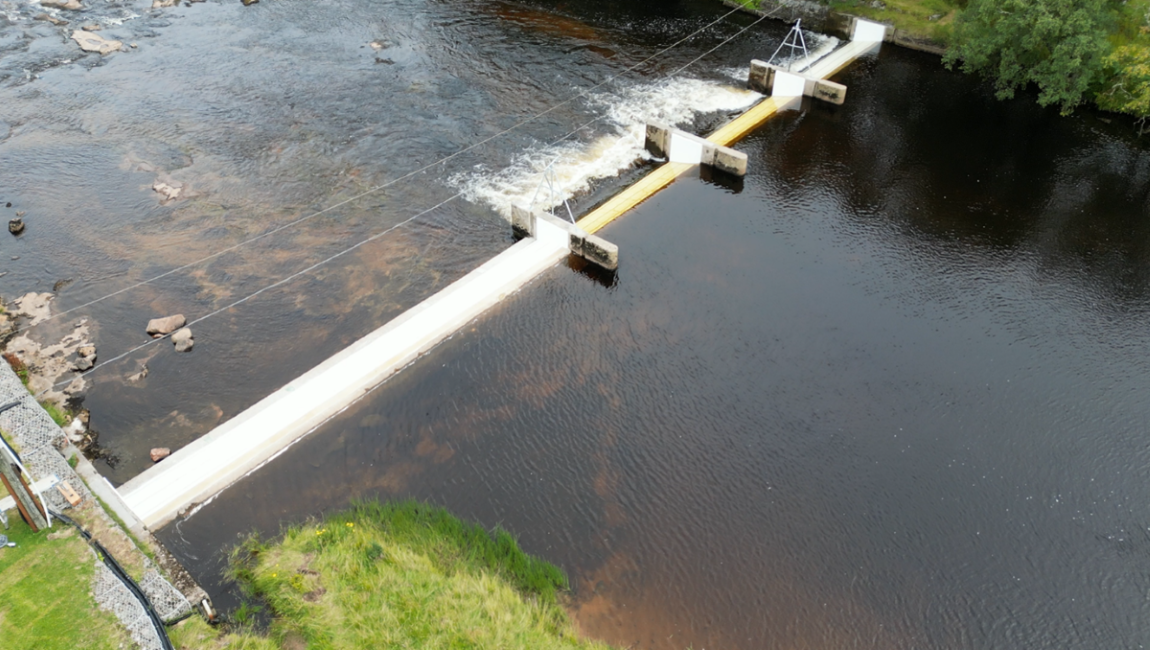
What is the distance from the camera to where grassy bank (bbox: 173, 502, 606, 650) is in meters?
19.1

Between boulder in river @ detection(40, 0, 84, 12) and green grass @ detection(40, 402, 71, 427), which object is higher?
boulder in river @ detection(40, 0, 84, 12)

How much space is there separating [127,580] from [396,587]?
6497mm

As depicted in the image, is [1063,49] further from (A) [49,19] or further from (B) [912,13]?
(A) [49,19]

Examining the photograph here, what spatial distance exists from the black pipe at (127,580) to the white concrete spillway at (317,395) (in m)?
1.90

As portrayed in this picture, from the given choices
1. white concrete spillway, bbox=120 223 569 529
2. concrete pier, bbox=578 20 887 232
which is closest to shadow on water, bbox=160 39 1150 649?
white concrete spillway, bbox=120 223 569 529

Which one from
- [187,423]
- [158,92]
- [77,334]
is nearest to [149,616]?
[187,423]

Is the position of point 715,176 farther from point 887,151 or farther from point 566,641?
point 566,641

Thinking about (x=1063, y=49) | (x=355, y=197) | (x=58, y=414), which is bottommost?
(x=58, y=414)

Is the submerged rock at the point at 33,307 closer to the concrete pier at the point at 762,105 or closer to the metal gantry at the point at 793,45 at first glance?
the concrete pier at the point at 762,105

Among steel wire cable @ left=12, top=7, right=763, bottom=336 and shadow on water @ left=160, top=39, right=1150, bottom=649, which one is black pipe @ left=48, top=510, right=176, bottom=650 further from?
steel wire cable @ left=12, top=7, right=763, bottom=336

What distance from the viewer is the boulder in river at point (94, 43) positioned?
46969 millimetres

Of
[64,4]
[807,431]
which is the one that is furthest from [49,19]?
[807,431]

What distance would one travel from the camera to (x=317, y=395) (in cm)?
2536

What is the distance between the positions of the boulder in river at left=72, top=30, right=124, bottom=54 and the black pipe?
124ft
